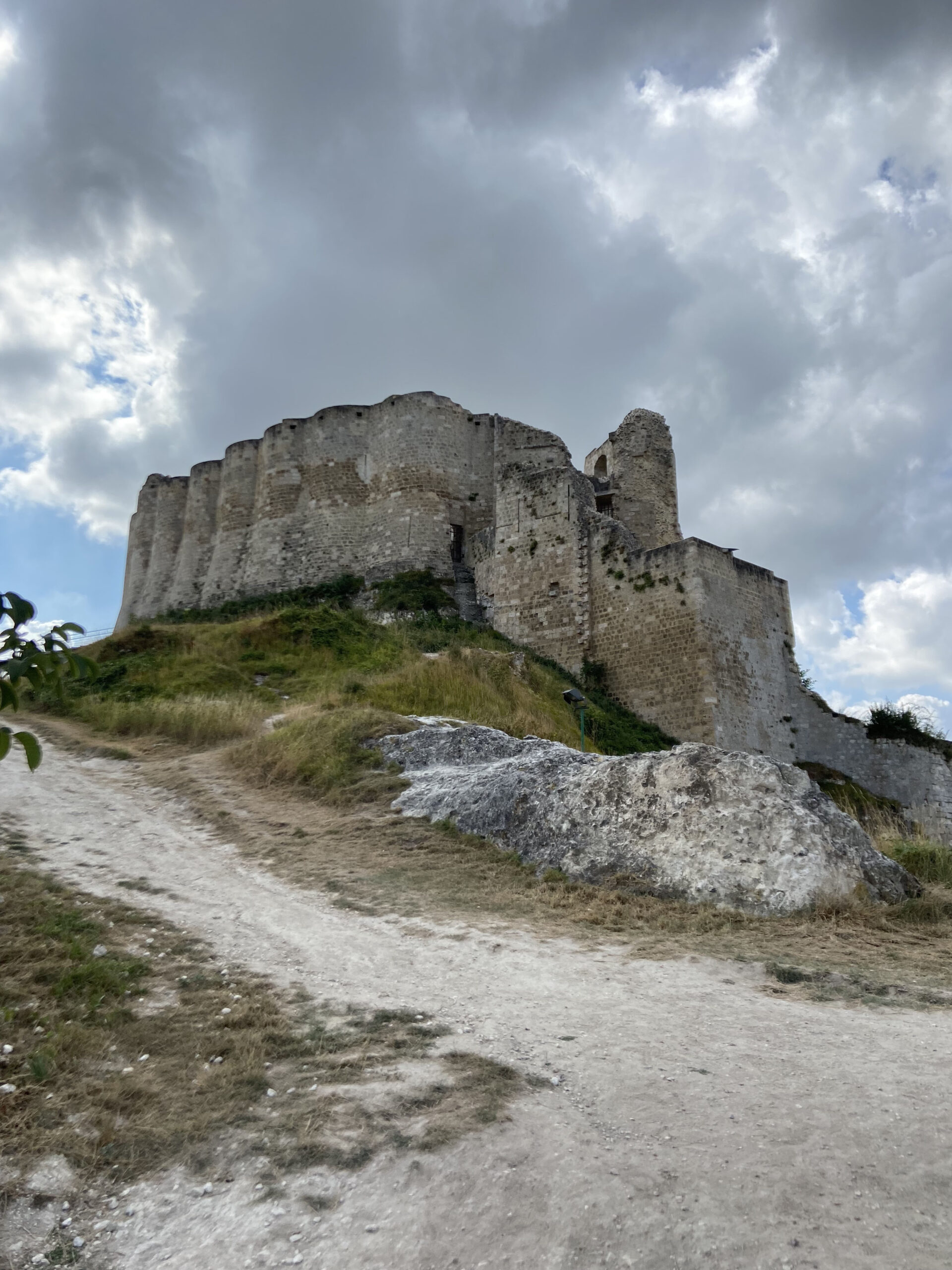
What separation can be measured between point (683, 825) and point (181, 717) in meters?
9.77

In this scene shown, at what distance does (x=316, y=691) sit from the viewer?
1572 cm

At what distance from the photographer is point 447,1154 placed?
301 centimetres

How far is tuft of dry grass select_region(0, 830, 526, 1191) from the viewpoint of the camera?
314 centimetres

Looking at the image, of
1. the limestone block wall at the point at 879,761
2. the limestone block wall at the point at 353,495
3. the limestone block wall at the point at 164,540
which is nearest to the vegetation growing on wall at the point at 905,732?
the limestone block wall at the point at 879,761

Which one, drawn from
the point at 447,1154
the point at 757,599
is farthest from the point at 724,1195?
the point at 757,599

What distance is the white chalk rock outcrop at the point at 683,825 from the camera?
22.3 feet

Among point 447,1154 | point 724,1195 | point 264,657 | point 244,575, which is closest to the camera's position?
point 724,1195

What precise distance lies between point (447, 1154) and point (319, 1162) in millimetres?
477

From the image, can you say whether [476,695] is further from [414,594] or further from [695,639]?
[414,594]

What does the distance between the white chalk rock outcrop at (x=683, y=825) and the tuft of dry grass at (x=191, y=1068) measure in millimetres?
3473

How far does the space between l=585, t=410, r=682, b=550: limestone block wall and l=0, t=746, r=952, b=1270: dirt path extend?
23322 mm

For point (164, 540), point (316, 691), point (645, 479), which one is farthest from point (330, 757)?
point (164, 540)

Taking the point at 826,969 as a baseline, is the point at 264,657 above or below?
above

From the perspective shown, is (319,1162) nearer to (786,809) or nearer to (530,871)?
(530,871)
